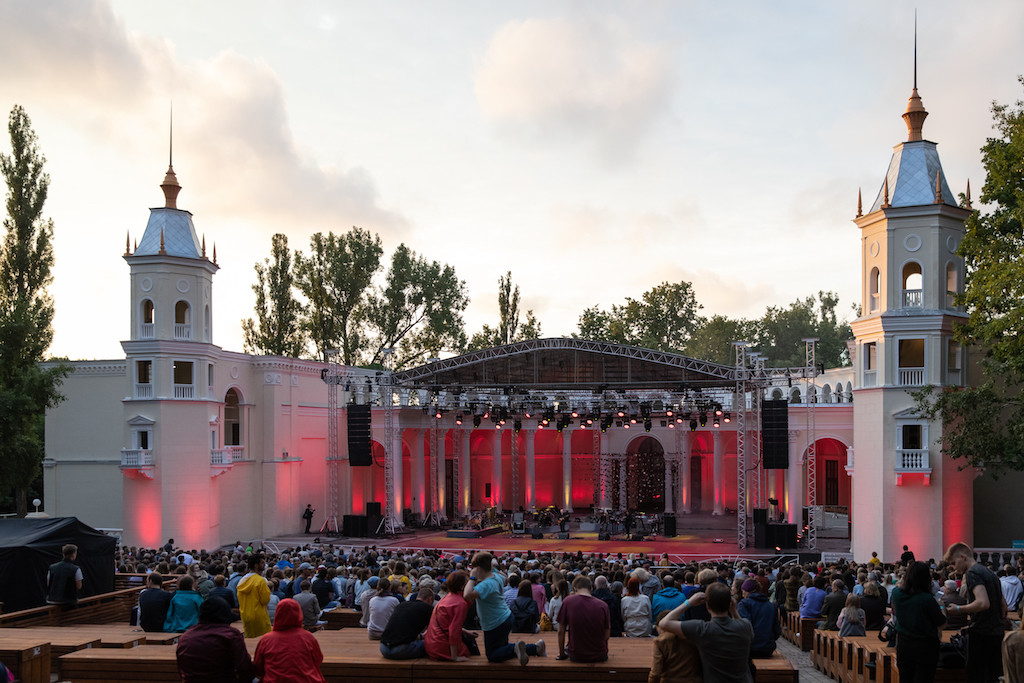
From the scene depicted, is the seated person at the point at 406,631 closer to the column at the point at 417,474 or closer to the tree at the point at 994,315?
the tree at the point at 994,315

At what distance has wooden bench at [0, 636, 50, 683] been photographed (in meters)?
8.25

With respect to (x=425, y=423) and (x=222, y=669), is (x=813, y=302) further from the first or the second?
(x=222, y=669)

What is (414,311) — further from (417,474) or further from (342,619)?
(342,619)

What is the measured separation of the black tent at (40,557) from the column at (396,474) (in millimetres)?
19155

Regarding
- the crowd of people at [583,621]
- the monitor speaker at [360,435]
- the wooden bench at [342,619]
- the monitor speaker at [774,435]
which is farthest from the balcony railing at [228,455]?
the wooden bench at [342,619]

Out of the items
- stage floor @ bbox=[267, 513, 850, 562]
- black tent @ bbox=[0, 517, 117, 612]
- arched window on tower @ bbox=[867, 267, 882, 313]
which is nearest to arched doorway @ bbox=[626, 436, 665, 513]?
stage floor @ bbox=[267, 513, 850, 562]

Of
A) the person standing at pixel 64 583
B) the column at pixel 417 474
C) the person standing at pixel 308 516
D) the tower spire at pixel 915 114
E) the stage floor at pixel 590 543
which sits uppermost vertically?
the tower spire at pixel 915 114

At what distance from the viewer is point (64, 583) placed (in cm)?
1247

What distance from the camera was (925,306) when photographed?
24.1 m

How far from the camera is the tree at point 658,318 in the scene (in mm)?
62672

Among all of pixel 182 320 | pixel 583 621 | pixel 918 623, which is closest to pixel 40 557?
pixel 583 621

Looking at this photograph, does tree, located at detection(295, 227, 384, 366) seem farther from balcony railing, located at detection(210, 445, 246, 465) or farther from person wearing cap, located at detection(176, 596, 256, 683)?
person wearing cap, located at detection(176, 596, 256, 683)

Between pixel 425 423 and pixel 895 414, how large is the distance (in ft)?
65.7

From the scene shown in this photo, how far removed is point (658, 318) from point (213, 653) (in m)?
61.1
